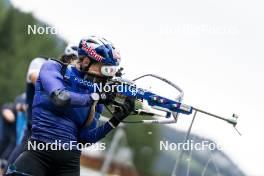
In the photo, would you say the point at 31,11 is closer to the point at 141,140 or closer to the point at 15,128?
the point at 141,140

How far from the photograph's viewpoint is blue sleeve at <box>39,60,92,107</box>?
7.22m

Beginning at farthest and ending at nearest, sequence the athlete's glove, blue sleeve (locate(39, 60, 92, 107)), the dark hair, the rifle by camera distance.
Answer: the dark hair < the rifle < the athlete's glove < blue sleeve (locate(39, 60, 92, 107))

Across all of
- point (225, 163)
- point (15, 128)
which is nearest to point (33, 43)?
point (15, 128)

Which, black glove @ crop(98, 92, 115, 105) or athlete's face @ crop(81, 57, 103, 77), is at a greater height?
athlete's face @ crop(81, 57, 103, 77)

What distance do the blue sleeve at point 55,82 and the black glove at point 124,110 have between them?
34cm

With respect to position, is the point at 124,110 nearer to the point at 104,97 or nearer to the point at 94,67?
the point at 104,97

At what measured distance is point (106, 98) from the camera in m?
7.41

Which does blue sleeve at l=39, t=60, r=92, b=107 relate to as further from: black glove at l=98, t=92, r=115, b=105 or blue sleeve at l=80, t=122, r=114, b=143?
blue sleeve at l=80, t=122, r=114, b=143

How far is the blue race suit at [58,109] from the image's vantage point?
24.3ft

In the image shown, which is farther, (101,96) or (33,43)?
(33,43)

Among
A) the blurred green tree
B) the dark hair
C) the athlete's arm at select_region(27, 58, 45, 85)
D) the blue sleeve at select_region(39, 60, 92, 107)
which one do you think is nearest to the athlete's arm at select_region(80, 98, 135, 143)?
the blue sleeve at select_region(39, 60, 92, 107)

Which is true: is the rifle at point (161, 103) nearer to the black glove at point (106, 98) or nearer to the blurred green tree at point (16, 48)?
the black glove at point (106, 98)

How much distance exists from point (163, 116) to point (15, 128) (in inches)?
300

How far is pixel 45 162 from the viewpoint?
7504mm
